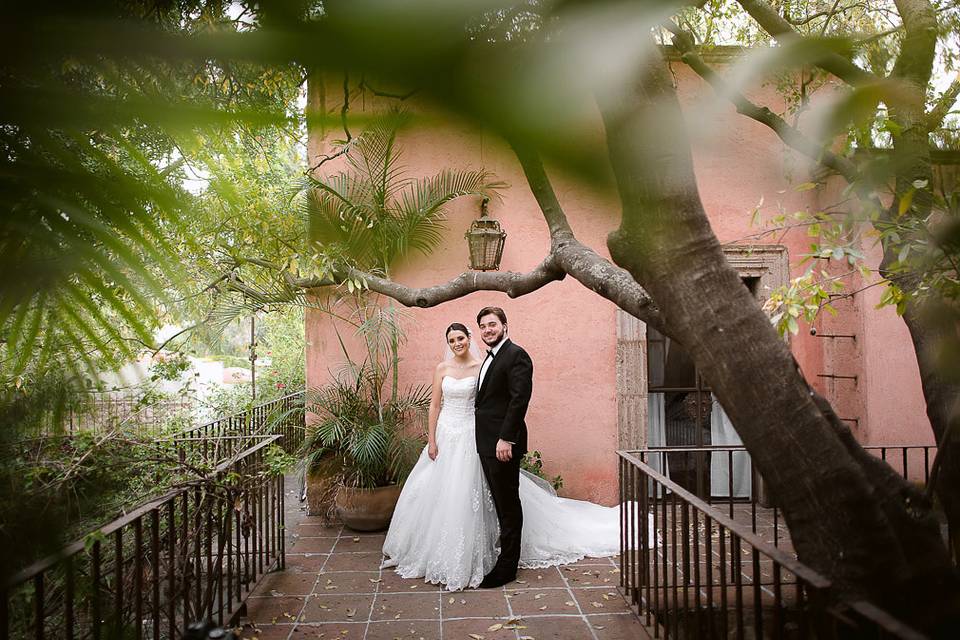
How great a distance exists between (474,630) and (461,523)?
1.10 m

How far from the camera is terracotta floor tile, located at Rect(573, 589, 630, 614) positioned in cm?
442

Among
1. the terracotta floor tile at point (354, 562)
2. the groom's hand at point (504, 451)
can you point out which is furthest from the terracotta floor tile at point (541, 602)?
the terracotta floor tile at point (354, 562)

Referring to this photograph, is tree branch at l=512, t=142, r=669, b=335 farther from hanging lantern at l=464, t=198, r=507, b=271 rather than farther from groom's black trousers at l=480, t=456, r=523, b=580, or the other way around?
hanging lantern at l=464, t=198, r=507, b=271

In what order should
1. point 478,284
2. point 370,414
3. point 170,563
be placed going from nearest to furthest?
point 170,563 → point 478,284 → point 370,414

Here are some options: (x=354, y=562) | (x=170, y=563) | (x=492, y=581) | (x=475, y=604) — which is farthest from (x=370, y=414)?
(x=170, y=563)

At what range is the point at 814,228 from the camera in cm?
277

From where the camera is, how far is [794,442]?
1.83 meters

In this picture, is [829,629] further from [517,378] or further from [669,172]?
[517,378]

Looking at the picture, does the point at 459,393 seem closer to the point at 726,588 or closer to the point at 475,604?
the point at 475,604

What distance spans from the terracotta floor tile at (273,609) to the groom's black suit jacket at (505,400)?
1.58 m

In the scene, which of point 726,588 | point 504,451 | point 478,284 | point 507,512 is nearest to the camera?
point 726,588

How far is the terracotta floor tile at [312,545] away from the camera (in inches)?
227

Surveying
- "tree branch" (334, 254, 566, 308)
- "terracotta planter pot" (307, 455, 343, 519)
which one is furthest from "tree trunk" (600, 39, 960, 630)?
"terracotta planter pot" (307, 455, 343, 519)

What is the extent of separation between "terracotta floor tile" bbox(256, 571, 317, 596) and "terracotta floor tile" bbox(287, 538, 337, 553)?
568mm
